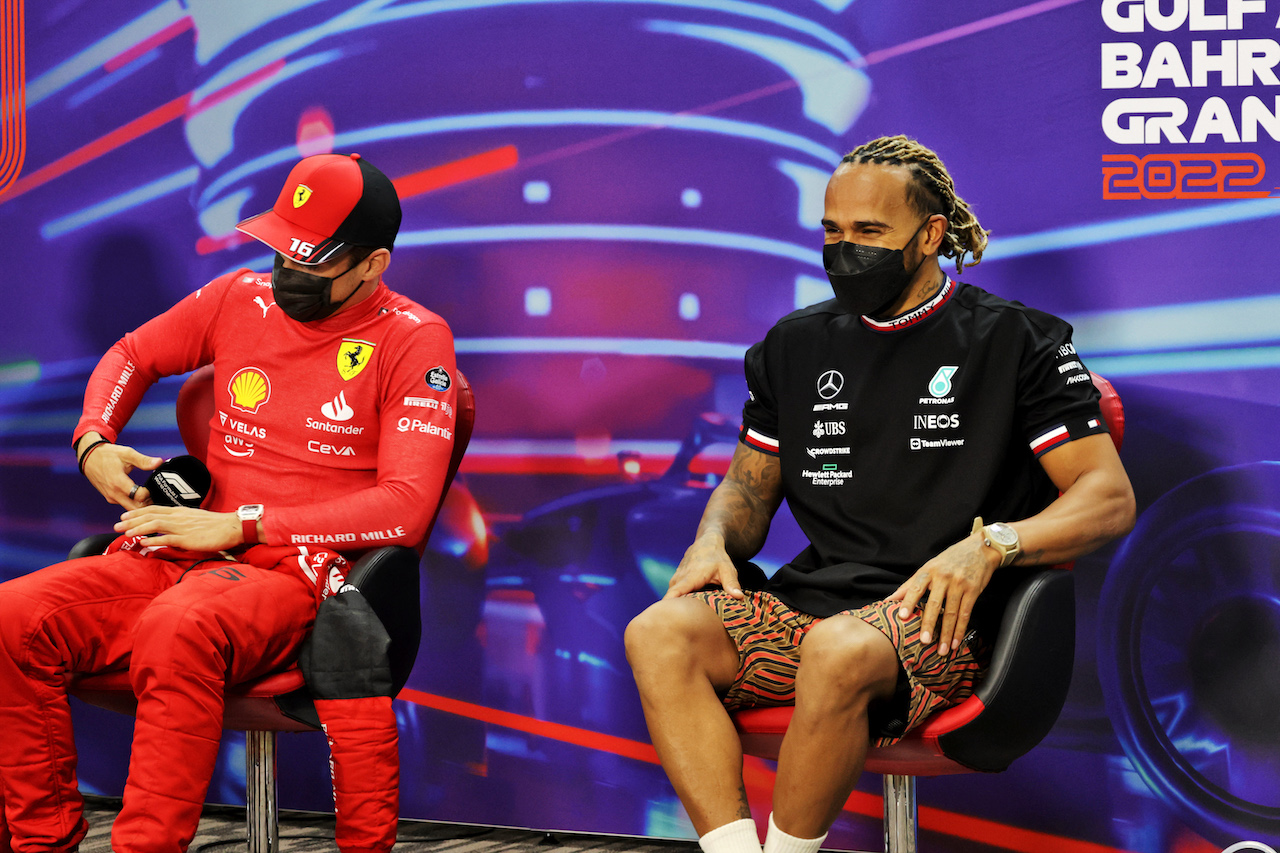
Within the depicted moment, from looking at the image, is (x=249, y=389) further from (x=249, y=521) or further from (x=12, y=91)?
(x=12, y=91)

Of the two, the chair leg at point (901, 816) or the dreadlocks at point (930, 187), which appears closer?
the chair leg at point (901, 816)

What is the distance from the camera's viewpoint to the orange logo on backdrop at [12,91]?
122 inches

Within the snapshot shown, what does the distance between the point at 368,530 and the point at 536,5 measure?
4.76ft

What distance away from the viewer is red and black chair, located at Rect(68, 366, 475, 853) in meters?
1.91

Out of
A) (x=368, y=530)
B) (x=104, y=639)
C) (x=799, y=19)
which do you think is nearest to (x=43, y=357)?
(x=104, y=639)

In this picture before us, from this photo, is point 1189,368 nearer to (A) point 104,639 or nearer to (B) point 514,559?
(B) point 514,559

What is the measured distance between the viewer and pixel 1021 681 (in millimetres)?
1647

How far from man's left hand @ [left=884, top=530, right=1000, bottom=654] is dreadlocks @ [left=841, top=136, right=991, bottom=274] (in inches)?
25.1

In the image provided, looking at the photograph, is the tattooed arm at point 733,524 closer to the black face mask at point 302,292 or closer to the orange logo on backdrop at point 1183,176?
the black face mask at point 302,292

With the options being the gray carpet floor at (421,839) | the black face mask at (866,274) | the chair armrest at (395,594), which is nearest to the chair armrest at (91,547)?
the chair armrest at (395,594)

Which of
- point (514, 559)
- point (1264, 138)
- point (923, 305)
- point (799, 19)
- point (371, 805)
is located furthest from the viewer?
point (514, 559)

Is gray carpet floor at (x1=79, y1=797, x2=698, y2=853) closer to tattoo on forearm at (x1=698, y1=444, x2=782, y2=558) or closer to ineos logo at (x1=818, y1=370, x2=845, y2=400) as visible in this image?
tattoo on forearm at (x1=698, y1=444, x2=782, y2=558)

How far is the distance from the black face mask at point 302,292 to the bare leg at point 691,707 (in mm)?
950

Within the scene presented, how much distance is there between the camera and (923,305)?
2.02 metres
